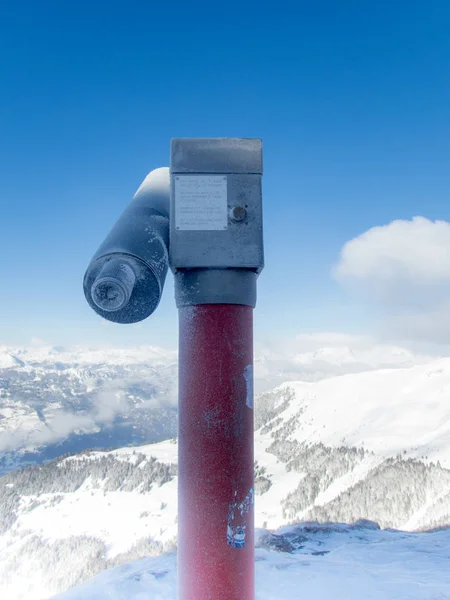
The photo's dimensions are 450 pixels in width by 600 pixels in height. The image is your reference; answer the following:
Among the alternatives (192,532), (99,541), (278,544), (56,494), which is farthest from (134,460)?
(192,532)

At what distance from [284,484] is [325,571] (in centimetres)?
4990

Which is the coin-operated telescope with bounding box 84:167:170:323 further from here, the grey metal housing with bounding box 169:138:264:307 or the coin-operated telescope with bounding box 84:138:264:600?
the grey metal housing with bounding box 169:138:264:307

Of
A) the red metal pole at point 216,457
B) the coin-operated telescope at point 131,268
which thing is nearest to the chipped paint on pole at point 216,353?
the red metal pole at point 216,457

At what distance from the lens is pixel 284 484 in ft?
176

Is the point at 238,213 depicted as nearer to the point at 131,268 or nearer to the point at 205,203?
the point at 205,203

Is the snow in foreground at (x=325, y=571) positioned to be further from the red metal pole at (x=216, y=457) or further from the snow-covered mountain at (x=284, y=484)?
the snow-covered mountain at (x=284, y=484)

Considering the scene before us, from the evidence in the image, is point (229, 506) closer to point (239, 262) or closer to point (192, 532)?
point (192, 532)

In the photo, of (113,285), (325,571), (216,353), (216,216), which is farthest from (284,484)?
(113,285)

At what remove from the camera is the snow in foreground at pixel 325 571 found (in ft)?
19.7

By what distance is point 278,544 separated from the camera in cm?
932

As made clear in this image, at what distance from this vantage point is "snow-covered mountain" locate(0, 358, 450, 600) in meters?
37.1

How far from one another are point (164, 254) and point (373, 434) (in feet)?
196

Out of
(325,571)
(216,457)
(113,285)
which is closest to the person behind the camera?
(113,285)

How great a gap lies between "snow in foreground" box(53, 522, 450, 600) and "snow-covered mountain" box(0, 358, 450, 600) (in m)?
17.2
